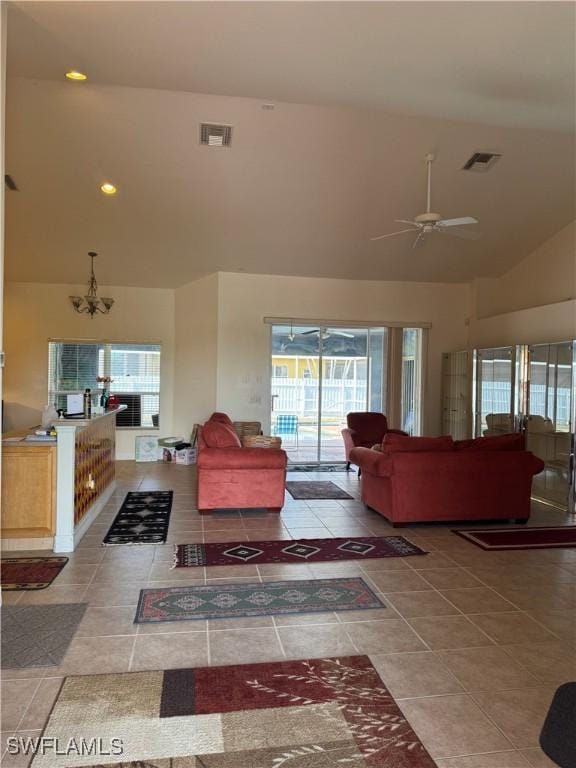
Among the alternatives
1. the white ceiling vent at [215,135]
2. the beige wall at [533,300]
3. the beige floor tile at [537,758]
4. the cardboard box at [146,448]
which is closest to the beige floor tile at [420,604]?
the beige floor tile at [537,758]

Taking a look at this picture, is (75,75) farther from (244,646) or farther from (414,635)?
(414,635)

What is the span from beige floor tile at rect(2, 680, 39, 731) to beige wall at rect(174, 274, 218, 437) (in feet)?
20.4

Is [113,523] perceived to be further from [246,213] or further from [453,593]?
[246,213]

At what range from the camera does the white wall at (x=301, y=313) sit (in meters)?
8.65

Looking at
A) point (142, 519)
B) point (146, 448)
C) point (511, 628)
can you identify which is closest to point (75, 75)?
point (142, 519)

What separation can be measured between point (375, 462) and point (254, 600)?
2.19 m

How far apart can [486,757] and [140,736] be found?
1.41 meters

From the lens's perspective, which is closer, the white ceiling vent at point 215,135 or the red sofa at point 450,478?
the red sofa at point 450,478

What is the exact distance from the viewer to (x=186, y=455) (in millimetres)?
8656

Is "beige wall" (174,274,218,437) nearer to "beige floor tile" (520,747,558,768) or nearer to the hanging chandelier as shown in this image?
the hanging chandelier

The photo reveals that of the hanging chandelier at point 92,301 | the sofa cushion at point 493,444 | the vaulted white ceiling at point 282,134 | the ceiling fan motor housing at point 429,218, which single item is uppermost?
the vaulted white ceiling at point 282,134

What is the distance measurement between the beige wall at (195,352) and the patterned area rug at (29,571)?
4.65 meters

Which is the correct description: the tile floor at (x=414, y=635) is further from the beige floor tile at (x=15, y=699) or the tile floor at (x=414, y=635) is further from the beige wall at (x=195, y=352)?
the beige wall at (x=195, y=352)

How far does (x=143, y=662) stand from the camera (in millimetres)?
2789
